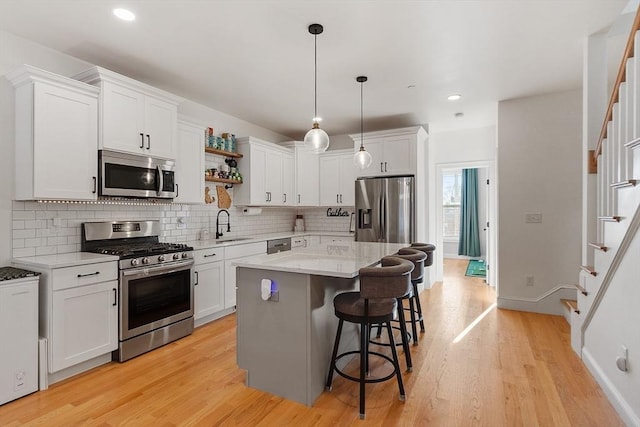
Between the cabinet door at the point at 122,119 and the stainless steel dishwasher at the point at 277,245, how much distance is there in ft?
6.90

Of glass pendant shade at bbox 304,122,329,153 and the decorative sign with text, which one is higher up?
glass pendant shade at bbox 304,122,329,153

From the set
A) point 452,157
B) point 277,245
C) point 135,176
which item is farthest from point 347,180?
point 135,176

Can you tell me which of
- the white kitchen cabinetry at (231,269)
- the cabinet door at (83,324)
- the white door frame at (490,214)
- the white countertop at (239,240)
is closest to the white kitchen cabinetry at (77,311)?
the cabinet door at (83,324)

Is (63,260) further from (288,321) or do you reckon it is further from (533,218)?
(533,218)

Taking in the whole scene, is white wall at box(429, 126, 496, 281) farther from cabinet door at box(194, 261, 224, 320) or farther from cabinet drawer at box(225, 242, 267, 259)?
cabinet door at box(194, 261, 224, 320)

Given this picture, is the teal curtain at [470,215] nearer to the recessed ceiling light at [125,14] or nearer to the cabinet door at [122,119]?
the cabinet door at [122,119]

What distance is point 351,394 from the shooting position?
234cm

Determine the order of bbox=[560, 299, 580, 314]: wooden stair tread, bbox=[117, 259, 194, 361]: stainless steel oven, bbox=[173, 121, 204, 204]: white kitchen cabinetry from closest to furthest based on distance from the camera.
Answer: bbox=[117, 259, 194, 361]: stainless steel oven, bbox=[560, 299, 580, 314]: wooden stair tread, bbox=[173, 121, 204, 204]: white kitchen cabinetry

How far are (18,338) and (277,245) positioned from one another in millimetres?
3015

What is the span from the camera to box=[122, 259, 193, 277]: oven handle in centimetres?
292

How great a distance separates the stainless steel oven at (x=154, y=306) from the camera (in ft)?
9.50

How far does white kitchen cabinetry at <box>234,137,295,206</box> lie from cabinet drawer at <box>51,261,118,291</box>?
2.27m

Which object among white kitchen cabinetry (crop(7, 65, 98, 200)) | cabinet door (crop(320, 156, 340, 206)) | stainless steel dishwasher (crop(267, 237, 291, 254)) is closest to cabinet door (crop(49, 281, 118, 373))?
white kitchen cabinetry (crop(7, 65, 98, 200))

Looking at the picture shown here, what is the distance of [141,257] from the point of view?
118 inches
